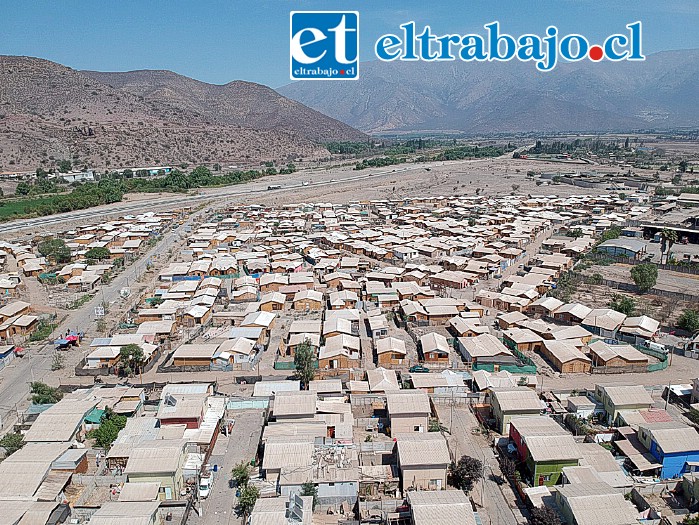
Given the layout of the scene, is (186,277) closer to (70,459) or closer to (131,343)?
(131,343)

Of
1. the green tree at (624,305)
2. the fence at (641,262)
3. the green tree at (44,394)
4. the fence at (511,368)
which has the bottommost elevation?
the fence at (511,368)

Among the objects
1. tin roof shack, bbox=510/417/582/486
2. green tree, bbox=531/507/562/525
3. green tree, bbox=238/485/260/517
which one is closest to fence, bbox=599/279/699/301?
tin roof shack, bbox=510/417/582/486

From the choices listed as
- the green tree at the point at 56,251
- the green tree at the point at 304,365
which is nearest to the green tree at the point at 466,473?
the green tree at the point at 304,365

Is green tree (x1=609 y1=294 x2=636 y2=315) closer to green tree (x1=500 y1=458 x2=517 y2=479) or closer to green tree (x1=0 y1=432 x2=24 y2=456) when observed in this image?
green tree (x1=500 y1=458 x2=517 y2=479)

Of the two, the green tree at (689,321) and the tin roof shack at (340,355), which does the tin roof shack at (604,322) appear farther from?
the tin roof shack at (340,355)

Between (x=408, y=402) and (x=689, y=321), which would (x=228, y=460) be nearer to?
(x=408, y=402)

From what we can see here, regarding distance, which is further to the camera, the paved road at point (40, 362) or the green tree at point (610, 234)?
the green tree at point (610, 234)

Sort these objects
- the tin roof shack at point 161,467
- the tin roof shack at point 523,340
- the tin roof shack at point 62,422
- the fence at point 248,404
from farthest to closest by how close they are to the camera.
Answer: the tin roof shack at point 523,340 → the fence at point 248,404 → the tin roof shack at point 62,422 → the tin roof shack at point 161,467
